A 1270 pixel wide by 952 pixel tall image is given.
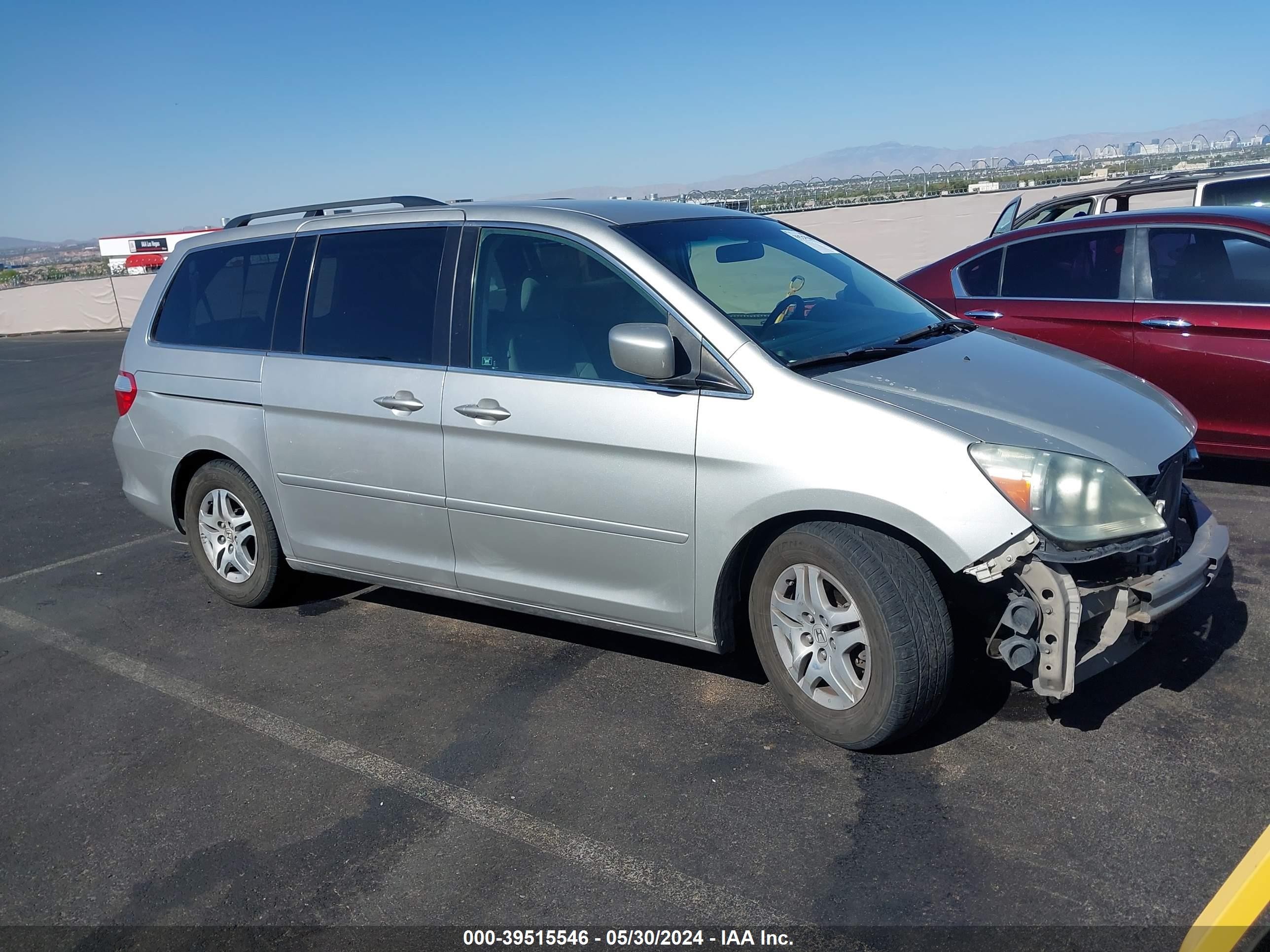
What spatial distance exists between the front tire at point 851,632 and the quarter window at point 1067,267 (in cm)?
383

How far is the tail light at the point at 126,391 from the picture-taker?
18.1 feet

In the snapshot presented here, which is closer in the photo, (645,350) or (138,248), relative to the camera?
(645,350)

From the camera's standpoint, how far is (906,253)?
18938 mm

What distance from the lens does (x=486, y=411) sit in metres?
4.11

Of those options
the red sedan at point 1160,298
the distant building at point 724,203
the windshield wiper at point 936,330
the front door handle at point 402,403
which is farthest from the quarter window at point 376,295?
the red sedan at point 1160,298

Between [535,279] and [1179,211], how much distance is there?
13.8ft

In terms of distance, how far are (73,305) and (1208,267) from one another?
97.9ft

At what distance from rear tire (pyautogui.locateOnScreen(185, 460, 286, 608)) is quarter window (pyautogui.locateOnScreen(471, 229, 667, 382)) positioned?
164cm

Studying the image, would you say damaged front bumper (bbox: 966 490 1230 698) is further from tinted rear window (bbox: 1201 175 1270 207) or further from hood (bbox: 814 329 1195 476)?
tinted rear window (bbox: 1201 175 1270 207)

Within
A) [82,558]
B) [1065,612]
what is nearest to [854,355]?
[1065,612]

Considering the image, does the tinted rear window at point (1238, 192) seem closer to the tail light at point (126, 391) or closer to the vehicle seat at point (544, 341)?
the vehicle seat at point (544, 341)

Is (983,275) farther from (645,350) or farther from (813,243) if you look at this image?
(645,350)

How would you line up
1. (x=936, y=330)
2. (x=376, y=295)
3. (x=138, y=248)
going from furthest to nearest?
(x=138, y=248)
(x=376, y=295)
(x=936, y=330)

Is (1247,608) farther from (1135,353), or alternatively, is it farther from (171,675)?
(171,675)
